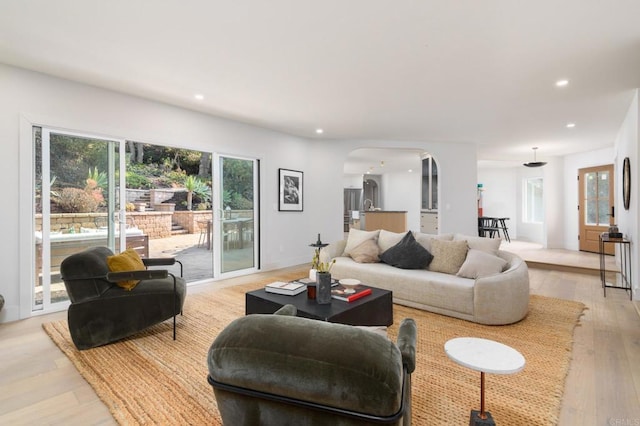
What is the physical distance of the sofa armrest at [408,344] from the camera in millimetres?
1231

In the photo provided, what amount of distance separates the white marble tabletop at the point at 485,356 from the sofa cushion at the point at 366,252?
8.18ft

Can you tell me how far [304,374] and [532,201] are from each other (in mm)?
11545

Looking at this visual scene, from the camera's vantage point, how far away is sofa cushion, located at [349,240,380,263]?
4195mm

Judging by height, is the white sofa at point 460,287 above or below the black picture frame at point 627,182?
below

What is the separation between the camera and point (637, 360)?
2.40 metres

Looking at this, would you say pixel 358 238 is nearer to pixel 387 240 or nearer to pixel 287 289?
pixel 387 240

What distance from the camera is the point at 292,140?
6.23 meters

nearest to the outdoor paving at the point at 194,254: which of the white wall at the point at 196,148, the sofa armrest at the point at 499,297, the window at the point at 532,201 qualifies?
the white wall at the point at 196,148

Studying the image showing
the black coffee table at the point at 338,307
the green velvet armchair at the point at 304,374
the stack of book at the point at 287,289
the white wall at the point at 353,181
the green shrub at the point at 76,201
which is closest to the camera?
the green velvet armchair at the point at 304,374

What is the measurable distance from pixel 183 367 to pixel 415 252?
269 cm

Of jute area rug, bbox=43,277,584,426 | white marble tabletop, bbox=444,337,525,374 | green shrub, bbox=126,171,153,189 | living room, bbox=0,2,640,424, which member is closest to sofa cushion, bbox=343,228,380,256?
jute area rug, bbox=43,277,584,426

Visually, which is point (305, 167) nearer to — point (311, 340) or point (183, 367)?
point (183, 367)

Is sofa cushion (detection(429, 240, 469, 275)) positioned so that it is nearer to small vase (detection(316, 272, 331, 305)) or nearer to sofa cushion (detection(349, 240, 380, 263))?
sofa cushion (detection(349, 240, 380, 263))

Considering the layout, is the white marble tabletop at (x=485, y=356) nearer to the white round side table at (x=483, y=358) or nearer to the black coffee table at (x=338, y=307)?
the white round side table at (x=483, y=358)
